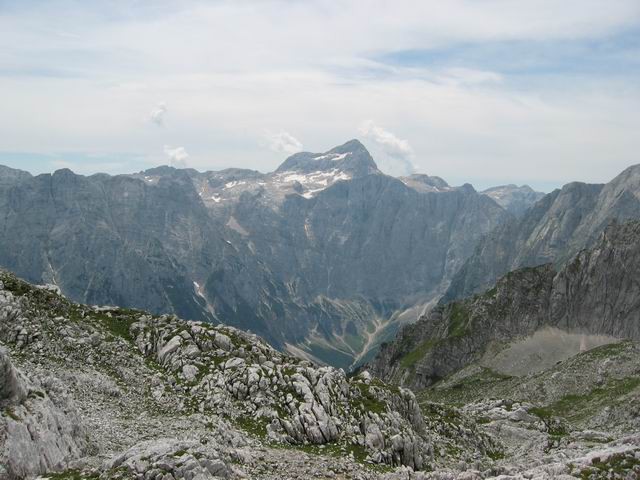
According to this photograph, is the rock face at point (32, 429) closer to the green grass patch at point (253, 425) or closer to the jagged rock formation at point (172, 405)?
the jagged rock formation at point (172, 405)

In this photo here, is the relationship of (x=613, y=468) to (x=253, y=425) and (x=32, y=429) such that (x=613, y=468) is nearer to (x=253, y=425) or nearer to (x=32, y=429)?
(x=253, y=425)

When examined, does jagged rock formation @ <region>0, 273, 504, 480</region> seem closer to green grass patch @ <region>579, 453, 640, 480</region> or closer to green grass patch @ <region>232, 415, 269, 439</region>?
green grass patch @ <region>232, 415, 269, 439</region>

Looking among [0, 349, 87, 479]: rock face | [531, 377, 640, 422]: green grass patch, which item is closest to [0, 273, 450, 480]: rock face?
[0, 349, 87, 479]: rock face

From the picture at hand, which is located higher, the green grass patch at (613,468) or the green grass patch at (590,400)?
the green grass patch at (613,468)

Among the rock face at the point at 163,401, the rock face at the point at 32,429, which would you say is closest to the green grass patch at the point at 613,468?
the rock face at the point at 163,401

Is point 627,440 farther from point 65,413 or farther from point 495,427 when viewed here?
point 495,427

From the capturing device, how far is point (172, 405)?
54031 mm

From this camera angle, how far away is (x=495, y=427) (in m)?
95.6

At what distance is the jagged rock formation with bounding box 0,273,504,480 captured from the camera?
37.5 meters

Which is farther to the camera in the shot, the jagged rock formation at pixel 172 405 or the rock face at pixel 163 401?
the jagged rock formation at pixel 172 405

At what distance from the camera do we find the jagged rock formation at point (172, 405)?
123ft

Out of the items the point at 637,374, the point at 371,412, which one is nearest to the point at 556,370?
the point at 637,374

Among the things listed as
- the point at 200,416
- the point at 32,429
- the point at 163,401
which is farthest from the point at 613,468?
the point at 163,401

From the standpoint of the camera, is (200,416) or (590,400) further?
(590,400)
